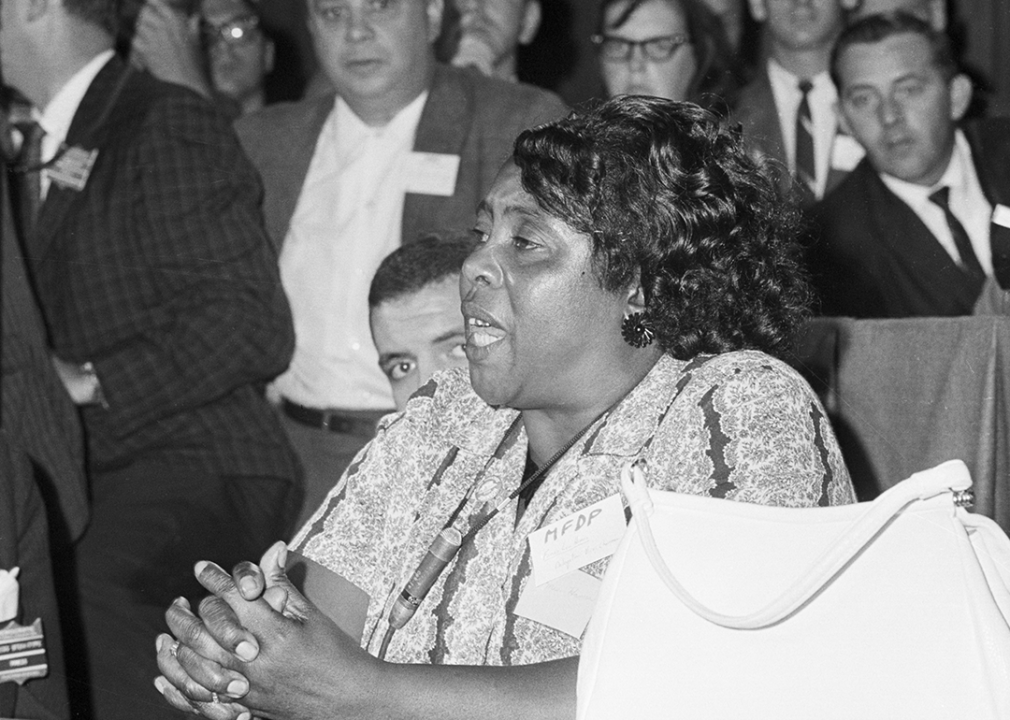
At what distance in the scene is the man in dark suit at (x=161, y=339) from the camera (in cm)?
258

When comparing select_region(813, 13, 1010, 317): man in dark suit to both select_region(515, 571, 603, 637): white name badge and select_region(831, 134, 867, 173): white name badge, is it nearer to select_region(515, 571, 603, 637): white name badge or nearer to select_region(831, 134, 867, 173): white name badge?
select_region(831, 134, 867, 173): white name badge

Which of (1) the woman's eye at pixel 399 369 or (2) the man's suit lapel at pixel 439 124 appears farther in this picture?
(2) the man's suit lapel at pixel 439 124

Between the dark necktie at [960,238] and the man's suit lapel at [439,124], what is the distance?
979 millimetres

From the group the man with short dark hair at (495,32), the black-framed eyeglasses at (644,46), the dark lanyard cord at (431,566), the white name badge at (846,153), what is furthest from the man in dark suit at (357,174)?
the dark lanyard cord at (431,566)

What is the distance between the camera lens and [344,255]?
2.76 meters

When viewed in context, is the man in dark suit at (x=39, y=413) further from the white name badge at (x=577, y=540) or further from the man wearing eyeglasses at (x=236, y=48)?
the white name badge at (x=577, y=540)

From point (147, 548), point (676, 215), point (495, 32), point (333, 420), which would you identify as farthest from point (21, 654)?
point (495, 32)

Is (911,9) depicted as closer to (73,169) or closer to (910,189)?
(910,189)

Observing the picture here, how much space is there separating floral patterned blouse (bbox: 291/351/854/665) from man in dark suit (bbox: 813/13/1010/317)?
87cm

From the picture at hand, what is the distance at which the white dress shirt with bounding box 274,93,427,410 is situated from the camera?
106 inches

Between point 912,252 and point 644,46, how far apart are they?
0.75 m

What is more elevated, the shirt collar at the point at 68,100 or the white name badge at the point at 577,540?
the shirt collar at the point at 68,100

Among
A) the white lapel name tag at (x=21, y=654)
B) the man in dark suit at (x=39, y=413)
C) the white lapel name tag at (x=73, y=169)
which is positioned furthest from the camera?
the white lapel name tag at (x=73, y=169)

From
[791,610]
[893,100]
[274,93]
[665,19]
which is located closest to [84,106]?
[274,93]
